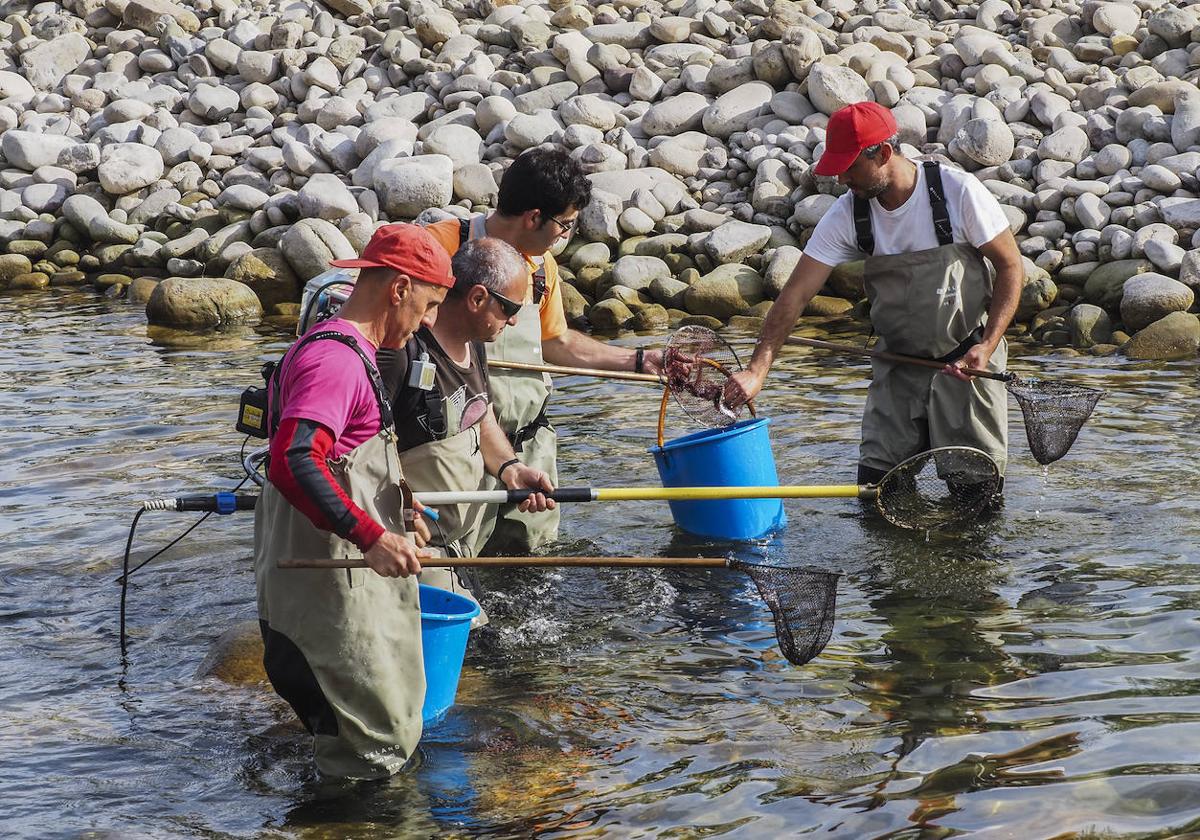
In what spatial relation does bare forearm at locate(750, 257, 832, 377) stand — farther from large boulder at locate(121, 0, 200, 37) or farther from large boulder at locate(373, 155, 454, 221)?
large boulder at locate(121, 0, 200, 37)

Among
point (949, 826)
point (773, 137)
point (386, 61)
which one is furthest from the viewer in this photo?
point (386, 61)

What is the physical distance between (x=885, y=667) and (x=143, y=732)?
9.41 ft

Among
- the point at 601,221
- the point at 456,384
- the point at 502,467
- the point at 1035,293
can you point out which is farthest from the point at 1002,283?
the point at 601,221

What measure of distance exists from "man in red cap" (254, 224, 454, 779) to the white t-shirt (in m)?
2.91

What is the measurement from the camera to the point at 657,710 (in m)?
5.45

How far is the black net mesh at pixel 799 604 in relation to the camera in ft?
16.4

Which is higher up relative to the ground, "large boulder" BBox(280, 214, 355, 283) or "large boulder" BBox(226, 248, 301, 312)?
"large boulder" BBox(280, 214, 355, 283)

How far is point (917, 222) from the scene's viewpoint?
22.3 ft

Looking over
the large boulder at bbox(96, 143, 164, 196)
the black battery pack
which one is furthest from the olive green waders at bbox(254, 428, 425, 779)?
the large boulder at bbox(96, 143, 164, 196)

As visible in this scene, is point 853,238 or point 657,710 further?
point 853,238

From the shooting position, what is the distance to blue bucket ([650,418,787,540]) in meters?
7.02

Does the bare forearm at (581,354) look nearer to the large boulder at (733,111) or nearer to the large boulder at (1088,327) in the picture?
the large boulder at (1088,327)

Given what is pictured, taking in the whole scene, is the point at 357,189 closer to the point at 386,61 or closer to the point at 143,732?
the point at 386,61

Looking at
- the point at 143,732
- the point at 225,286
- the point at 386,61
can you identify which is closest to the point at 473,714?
the point at 143,732
